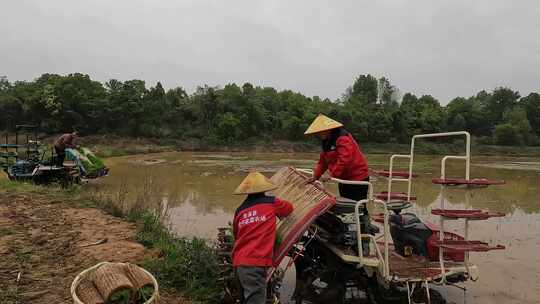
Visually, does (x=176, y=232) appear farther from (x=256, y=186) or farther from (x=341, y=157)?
(x=256, y=186)

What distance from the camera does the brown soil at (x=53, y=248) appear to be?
4422 millimetres

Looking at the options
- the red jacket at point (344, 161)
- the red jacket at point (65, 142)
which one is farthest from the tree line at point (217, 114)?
the red jacket at point (344, 161)

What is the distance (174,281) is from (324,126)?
95.0 inches

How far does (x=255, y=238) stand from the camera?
12.7 feet

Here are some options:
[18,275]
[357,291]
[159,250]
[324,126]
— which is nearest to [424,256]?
[357,291]

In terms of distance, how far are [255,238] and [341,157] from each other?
1575mm

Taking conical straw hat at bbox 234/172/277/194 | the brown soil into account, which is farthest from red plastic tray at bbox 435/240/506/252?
the brown soil

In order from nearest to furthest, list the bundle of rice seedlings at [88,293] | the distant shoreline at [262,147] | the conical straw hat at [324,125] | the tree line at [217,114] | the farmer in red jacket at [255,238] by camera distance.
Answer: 1. the bundle of rice seedlings at [88,293]
2. the farmer in red jacket at [255,238]
3. the conical straw hat at [324,125]
4. the distant shoreline at [262,147]
5. the tree line at [217,114]

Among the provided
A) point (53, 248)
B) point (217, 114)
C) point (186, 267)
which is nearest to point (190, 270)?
point (186, 267)

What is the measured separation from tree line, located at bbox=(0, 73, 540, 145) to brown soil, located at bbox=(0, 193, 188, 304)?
37.5 metres

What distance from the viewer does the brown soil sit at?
4.42m

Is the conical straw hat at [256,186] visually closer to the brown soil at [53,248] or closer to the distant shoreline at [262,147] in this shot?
the brown soil at [53,248]

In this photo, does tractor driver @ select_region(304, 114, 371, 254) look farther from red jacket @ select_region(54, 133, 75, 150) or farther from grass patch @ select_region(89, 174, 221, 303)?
red jacket @ select_region(54, 133, 75, 150)

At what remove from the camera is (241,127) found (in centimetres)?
4959
